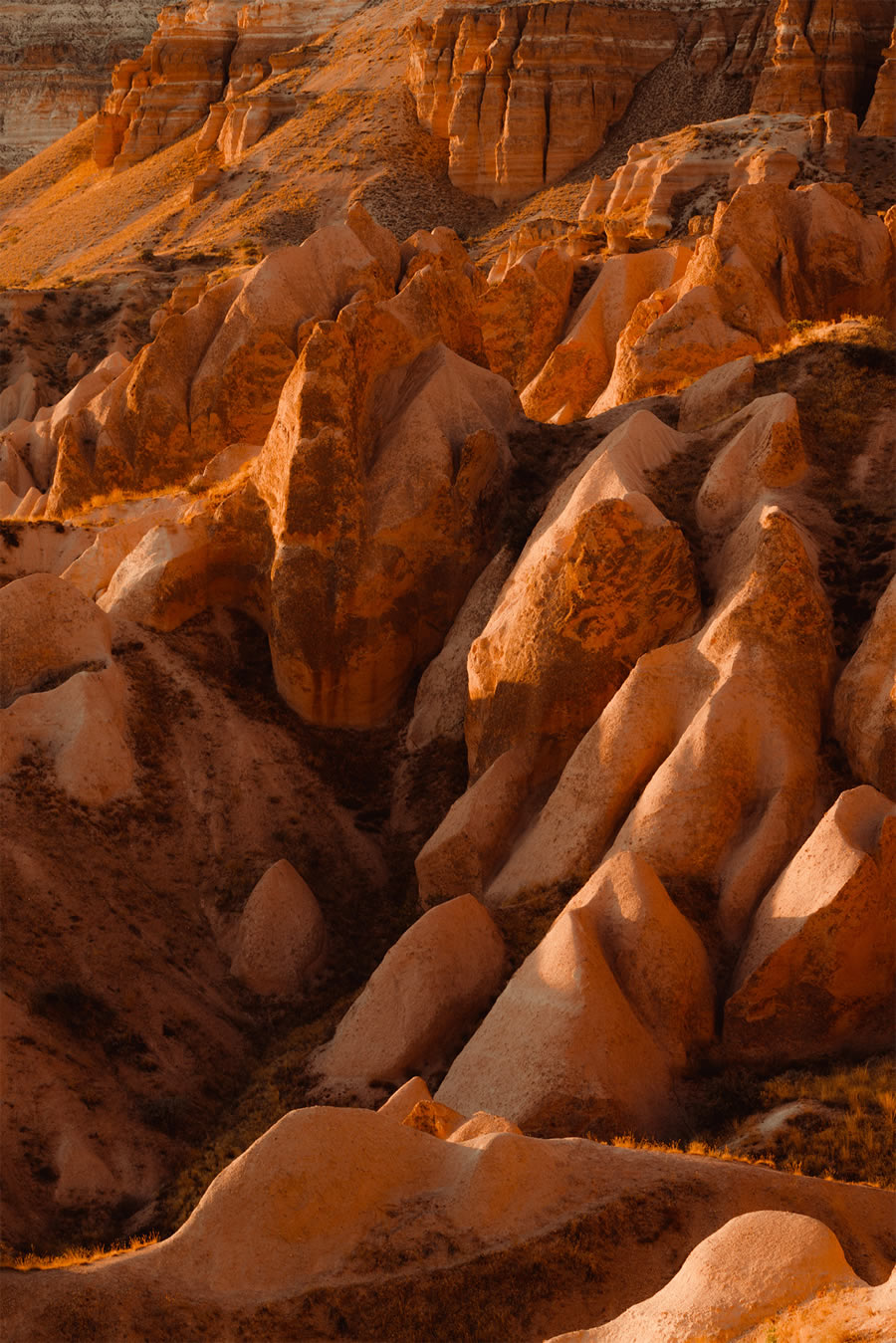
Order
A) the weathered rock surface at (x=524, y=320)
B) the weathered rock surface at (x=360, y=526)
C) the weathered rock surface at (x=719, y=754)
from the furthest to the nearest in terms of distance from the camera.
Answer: the weathered rock surface at (x=524, y=320) → the weathered rock surface at (x=360, y=526) → the weathered rock surface at (x=719, y=754)

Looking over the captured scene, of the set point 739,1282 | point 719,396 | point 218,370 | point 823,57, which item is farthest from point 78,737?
point 823,57

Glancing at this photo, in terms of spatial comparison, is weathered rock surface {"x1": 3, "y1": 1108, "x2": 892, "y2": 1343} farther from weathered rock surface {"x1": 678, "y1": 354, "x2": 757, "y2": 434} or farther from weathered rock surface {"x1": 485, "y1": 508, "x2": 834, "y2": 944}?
weathered rock surface {"x1": 678, "y1": 354, "x2": 757, "y2": 434}

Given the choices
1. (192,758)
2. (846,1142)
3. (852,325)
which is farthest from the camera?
(852,325)

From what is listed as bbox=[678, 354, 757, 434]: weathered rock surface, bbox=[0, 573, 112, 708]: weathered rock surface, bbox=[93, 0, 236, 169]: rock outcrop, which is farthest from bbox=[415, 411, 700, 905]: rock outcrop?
bbox=[93, 0, 236, 169]: rock outcrop

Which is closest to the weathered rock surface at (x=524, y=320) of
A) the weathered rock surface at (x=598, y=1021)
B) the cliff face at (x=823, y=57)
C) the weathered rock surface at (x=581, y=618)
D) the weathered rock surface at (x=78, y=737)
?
the weathered rock surface at (x=581, y=618)

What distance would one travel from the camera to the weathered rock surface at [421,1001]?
20.0 m

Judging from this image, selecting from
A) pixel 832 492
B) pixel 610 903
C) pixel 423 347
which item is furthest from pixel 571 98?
pixel 610 903

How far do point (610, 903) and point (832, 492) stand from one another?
9805mm

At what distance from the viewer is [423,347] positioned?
32.0 m

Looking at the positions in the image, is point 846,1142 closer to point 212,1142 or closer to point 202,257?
point 212,1142

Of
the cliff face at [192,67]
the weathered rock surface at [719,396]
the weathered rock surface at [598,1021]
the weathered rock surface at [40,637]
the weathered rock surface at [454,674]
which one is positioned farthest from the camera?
the cliff face at [192,67]

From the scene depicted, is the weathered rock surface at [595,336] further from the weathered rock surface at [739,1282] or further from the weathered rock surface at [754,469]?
the weathered rock surface at [739,1282]

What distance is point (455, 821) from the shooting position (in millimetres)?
23797

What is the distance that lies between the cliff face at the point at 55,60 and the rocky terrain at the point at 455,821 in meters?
140
